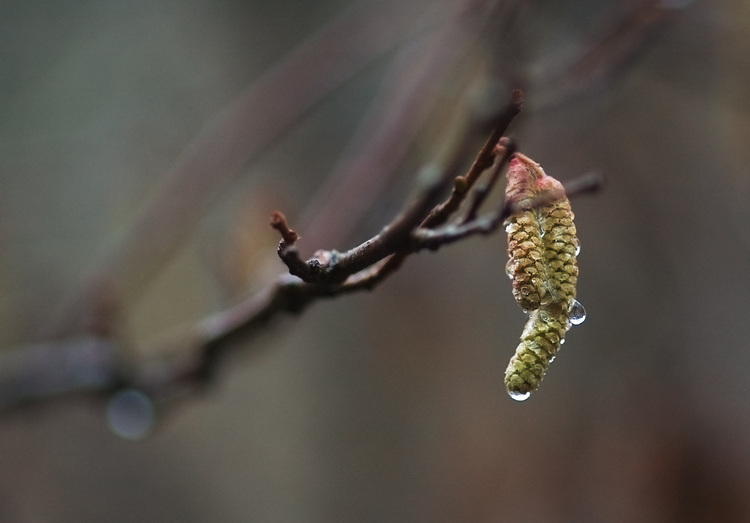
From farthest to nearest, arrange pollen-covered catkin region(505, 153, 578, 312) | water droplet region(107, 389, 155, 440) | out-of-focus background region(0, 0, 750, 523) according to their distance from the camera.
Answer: out-of-focus background region(0, 0, 750, 523) → water droplet region(107, 389, 155, 440) → pollen-covered catkin region(505, 153, 578, 312)

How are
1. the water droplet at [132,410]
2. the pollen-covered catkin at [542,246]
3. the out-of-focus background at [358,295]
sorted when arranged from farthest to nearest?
1. the out-of-focus background at [358,295]
2. the water droplet at [132,410]
3. the pollen-covered catkin at [542,246]

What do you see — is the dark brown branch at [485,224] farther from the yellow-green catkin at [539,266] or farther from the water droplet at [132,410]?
the water droplet at [132,410]

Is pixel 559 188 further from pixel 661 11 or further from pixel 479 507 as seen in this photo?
pixel 479 507

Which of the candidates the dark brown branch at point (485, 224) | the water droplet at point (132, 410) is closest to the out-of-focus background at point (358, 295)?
the water droplet at point (132, 410)

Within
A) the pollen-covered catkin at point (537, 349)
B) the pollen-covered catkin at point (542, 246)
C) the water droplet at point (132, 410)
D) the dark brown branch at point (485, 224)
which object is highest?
the water droplet at point (132, 410)

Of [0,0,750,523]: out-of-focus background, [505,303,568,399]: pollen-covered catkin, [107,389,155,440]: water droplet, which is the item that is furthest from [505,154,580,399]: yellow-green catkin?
[107,389,155,440]: water droplet

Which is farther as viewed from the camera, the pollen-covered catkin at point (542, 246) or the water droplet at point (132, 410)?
the water droplet at point (132, 410)

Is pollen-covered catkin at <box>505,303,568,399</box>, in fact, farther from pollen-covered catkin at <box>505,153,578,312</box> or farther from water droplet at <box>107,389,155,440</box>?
water droplet at <box>107,389,155,440</box>

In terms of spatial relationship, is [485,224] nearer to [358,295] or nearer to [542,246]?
[542,246]
